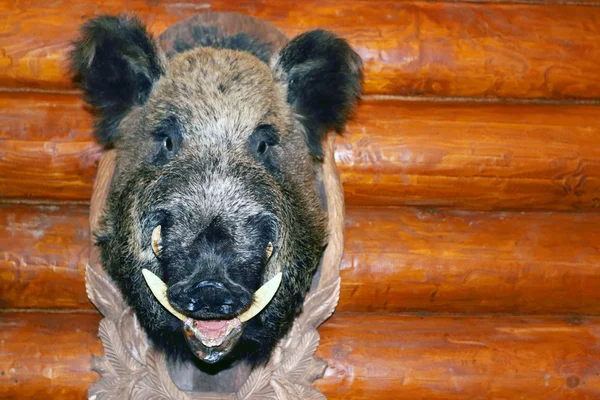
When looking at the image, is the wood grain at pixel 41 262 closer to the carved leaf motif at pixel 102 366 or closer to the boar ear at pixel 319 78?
the carved leaf motif at pixel 102 366

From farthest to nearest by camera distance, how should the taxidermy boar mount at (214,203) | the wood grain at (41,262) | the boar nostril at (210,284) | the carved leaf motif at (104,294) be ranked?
the wood grain at (41,262), the carved leaf motif at (104,294), the taxidermy boar mount at (214,203), the boar nostril at (210,284)

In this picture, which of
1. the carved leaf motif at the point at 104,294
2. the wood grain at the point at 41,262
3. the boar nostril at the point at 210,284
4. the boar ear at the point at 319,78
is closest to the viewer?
the boar nostril at the point at 210,284

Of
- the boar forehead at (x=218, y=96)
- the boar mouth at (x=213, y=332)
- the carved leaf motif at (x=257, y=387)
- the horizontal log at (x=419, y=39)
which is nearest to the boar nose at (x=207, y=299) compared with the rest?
the boar mouth at (x=213, y=332)

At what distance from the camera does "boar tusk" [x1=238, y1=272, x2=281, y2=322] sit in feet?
5.64

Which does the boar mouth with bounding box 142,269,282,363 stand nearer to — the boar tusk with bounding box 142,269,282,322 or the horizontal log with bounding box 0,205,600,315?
the boar tusk with bounding box 142,269,282,322

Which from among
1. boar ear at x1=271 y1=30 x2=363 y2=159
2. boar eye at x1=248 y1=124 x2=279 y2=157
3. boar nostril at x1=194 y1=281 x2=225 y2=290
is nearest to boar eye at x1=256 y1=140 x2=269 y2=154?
boar eye at x1=248 y1=124 x2=279 y2=157

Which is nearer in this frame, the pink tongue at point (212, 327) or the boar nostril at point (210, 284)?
the boar nostril at point (210, 284)

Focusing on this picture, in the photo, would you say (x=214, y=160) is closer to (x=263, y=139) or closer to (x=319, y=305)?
(x=263, y=139)

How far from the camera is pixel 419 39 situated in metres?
2.31

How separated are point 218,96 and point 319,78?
1.01 ft

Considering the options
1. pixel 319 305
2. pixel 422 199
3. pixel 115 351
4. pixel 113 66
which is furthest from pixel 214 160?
pixel 422 199

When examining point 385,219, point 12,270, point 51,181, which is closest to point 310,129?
point 385,219

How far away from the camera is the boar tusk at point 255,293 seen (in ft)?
5.63

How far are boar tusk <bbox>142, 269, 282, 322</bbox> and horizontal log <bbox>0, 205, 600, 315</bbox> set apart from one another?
1.83 ft
